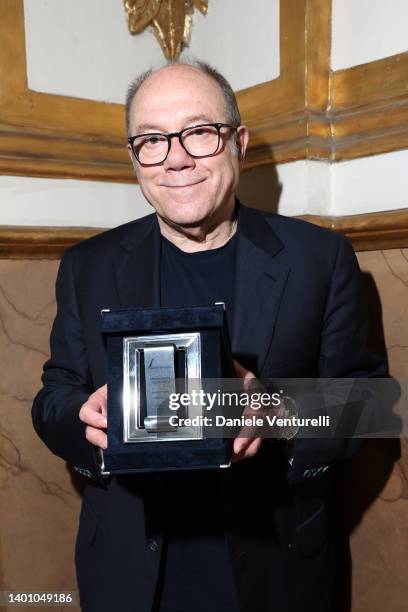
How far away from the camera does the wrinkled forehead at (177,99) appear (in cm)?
150

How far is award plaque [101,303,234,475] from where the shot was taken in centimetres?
117

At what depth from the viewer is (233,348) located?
1.49 metres

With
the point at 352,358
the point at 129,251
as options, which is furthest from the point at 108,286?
the point at 352,358

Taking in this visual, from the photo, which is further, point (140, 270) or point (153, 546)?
point (140, 270)

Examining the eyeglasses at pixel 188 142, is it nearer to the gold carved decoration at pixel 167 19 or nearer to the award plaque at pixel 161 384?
the award plaque at pixel 161 384

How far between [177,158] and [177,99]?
14 cm

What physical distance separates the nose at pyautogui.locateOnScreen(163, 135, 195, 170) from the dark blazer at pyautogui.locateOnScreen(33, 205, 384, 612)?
22cm

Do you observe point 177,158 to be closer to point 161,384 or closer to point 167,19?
point 161,384

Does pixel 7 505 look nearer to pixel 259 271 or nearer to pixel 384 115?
pixel 259 271

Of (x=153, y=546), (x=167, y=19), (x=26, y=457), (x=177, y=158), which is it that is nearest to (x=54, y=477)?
(x=26, y=457)

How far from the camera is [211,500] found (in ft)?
4.91

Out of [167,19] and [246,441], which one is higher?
[167,19]

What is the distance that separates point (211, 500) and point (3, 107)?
1189mm

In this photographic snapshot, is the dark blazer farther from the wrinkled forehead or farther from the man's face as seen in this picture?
the wrinkled forehead
